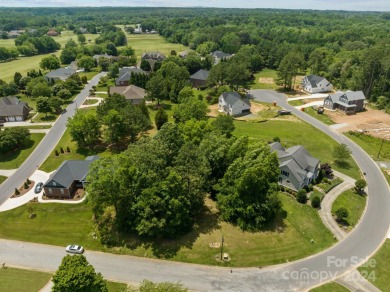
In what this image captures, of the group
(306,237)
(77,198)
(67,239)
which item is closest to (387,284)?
(306,237)

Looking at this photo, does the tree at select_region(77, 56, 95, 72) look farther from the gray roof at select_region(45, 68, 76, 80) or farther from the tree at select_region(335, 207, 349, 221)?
the tree at select_region(335, 207, 349, 221)

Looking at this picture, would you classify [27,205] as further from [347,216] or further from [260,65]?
[260,65]

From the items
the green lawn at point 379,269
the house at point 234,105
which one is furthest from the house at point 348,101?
the green lawn at point 379,269

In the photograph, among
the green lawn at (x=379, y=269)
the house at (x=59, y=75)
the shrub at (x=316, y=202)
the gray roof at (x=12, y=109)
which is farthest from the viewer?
the house at (x=59, y=75)

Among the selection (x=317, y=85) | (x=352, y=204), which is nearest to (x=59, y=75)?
(x=317, y=85)

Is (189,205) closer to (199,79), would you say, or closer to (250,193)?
(250,193)

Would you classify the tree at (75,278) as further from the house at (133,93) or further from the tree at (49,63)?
the tree at (49,63)
